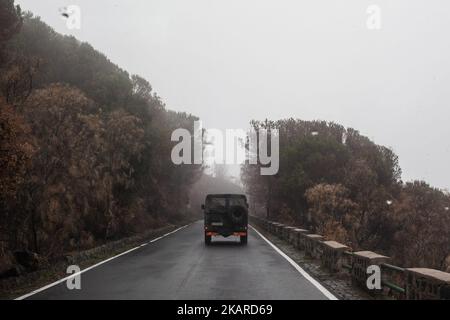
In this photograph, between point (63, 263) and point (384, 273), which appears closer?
point (384, 273)


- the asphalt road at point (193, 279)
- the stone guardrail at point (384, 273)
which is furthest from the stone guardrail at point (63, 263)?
the stone guardrail at point (384, 273)

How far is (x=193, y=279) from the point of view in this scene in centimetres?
1098

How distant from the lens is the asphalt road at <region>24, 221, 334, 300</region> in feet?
29.4

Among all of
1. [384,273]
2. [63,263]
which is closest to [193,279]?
[384,273]

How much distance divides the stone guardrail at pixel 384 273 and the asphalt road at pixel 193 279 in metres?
0.89

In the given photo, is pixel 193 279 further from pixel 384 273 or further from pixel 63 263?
pixel 63 263

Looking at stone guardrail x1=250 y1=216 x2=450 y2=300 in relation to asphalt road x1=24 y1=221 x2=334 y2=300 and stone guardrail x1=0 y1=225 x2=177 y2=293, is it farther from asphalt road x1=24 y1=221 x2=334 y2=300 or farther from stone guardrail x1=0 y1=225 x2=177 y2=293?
stone guardrail x1=0 y1=225 x2=177 y2=293

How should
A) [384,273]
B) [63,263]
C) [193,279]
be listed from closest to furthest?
[384,273]
[193,279]
[63,263]

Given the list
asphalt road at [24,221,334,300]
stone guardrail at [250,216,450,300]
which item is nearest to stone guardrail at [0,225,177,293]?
asphalt road at [24,221,334,300]

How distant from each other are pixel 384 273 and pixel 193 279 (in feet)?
14.4

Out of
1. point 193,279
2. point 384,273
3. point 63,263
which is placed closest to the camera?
point 384,273

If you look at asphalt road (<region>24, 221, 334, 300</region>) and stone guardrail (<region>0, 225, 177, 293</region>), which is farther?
stone guardrail (<region>0, 225, 177, 293</region>)

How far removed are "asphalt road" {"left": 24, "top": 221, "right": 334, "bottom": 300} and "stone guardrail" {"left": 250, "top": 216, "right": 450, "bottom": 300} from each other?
893mm

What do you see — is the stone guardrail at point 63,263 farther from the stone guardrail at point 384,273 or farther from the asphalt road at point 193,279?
the stone guardrail at point 384,273
